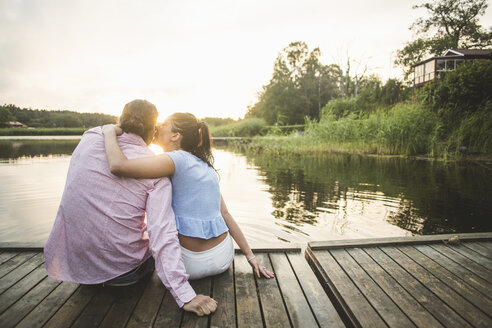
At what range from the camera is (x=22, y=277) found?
1905 mm

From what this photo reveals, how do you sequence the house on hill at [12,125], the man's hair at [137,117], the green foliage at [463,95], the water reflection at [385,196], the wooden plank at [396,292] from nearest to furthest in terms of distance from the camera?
the wooden plank at [396,292] < the man's hair at [137,117] < the water reflection at [385,196] < the green foliage at [463,95] < the house on hill at [12,125]

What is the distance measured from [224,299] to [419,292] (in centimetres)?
129

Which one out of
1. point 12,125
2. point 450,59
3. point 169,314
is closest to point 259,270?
point 169,314

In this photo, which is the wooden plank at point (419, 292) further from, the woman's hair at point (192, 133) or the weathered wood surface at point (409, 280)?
the woman's hair at point (192, 133)

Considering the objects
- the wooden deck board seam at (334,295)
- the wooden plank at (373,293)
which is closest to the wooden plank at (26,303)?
the wooden deck board seam at (334,295)

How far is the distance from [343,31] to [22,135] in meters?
43.2

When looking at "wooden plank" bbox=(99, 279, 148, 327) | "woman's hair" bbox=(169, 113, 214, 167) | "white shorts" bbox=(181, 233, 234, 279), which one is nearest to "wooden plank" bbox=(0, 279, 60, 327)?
"wooden plank" bbox=(99, 279, 148, 327)

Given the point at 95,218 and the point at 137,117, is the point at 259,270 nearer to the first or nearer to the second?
the point at 95,218

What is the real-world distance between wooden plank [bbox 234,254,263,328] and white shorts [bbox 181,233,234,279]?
0.16m

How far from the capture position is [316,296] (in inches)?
69.3

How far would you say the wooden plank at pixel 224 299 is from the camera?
58.3 inches

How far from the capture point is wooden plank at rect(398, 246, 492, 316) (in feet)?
5.57

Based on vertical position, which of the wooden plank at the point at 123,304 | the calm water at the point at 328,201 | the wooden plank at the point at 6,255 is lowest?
the calm water at the point at 328,201

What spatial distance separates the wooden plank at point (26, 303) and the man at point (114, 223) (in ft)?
0.69
